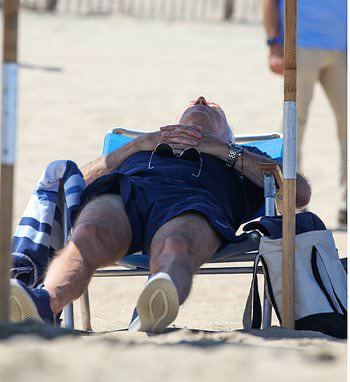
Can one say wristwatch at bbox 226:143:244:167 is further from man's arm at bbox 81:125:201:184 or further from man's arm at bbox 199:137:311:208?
man's arm at bbox 81:125:201:184

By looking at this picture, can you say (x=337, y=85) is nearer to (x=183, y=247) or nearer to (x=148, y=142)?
(x=148, y=142)

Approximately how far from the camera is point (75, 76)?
1418 centimetres

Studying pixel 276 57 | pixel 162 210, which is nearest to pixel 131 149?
pixel 162 210

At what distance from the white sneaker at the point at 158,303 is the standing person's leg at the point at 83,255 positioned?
0.29 meters

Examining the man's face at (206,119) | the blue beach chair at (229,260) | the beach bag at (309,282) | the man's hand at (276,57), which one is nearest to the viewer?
the beach bag at (309,282)

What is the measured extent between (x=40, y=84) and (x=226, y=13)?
28.3 feet

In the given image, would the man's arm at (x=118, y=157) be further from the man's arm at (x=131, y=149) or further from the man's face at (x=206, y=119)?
the man's face at (x=206, y=119)

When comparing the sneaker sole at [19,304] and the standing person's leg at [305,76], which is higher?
the standing person's leg at [305,76]

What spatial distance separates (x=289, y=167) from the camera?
4.02 metres

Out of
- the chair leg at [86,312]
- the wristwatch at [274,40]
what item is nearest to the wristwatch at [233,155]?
the chair leg at [86,312]

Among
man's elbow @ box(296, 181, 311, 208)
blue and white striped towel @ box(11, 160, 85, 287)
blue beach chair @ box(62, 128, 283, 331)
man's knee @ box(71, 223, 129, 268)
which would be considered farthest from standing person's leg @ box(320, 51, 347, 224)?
man's knee @ box(71, 223, 129, 268)

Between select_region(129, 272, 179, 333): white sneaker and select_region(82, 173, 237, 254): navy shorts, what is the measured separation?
21.5 inches

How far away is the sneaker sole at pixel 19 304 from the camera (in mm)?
3523

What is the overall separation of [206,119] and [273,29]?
87.7 inches
